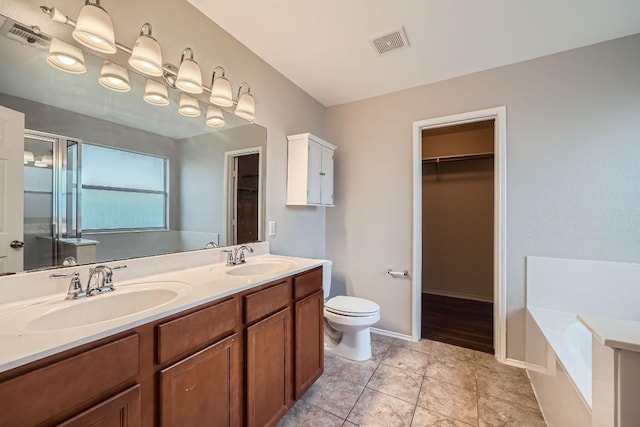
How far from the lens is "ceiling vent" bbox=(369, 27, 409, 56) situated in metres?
1.82

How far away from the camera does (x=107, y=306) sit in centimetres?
Answer: 107

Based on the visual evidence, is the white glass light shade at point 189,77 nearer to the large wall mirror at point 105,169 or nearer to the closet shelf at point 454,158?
the large wall mirror at point 105,169

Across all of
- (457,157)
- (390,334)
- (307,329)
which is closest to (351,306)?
(307,329)

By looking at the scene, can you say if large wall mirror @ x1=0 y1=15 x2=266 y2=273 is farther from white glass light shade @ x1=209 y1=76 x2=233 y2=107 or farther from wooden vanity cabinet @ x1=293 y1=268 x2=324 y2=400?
wooden vanity cabinet @ x1=293 y1=268 x2=324 y2=400

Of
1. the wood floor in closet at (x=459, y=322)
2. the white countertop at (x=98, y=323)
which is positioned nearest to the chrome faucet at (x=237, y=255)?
the white countertop at (x=98, y=323)

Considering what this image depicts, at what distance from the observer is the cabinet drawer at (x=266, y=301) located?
1.24 metres

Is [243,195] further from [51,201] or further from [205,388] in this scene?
[205,388]

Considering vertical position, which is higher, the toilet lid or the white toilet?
the toilet lid

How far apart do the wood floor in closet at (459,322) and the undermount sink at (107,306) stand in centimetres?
243

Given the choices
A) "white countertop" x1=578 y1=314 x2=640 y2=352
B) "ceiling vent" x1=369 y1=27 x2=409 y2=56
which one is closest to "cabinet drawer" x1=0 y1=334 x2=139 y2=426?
"white countertop" x1=578 y1=314 x2=640 y2=352

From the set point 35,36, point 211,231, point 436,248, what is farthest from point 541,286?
point 35,36

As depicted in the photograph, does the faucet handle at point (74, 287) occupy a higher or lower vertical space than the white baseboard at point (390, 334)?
higher

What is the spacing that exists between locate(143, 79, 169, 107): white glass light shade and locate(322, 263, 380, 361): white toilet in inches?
63.9

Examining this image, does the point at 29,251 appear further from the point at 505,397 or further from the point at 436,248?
the point at 436,248
